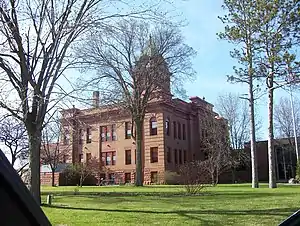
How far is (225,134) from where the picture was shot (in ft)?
159

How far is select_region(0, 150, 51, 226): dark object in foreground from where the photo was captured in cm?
148

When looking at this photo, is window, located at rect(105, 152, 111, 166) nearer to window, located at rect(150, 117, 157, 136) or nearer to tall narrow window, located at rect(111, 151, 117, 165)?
tall narrow window, located at rect(111, 151, 117, 165)

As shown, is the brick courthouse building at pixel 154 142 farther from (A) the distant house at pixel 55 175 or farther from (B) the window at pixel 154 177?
(A) the distant house at pixel 55 175

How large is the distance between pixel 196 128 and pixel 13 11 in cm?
4619

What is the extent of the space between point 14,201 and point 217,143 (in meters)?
43.7

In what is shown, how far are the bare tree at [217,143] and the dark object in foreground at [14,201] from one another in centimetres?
3620

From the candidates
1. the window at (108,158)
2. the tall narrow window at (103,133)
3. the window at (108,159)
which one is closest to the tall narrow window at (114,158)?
the window at (108,158)

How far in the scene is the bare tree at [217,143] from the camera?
133 feet

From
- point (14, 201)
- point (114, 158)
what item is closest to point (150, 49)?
point (114, 158)

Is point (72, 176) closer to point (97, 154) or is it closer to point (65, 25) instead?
point (97, 154)

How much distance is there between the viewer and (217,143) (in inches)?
1748

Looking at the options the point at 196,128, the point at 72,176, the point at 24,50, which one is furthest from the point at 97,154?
the point at 24,50

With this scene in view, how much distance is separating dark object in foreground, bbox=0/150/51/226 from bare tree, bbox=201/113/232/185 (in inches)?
1425

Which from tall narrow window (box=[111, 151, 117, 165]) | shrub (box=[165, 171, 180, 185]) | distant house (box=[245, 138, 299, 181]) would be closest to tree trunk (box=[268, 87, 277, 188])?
shrub (box=[165, 171, 180, 185])
